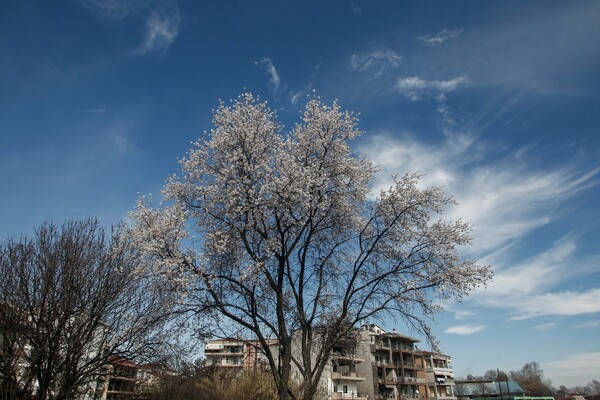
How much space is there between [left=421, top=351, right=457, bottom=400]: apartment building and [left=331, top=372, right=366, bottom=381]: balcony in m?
24.2

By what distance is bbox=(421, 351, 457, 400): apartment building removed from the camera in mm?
82750

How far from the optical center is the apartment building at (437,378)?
8275 cm

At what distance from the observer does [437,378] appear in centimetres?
8544

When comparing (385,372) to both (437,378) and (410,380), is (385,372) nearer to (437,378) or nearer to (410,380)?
(410,380)

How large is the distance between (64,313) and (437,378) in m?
85.0

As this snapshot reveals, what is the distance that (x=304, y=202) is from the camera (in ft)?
51.2

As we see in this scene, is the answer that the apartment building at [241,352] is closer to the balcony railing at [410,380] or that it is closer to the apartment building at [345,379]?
the apartment building at [345,379]

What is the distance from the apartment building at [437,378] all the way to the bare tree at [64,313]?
72673 millimetres

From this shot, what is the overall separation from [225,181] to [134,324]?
1013 cm

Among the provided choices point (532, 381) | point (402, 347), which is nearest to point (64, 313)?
point (402, 347)

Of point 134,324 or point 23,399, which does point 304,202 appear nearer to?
point 134,324

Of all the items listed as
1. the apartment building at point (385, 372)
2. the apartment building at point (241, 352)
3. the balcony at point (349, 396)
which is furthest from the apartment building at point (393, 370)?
the apartment building at point (241, 352)

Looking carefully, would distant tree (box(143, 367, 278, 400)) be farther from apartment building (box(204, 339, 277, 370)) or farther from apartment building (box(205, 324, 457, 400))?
apartment building (box(205, 324, 457, 400))

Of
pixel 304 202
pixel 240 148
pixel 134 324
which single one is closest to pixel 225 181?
pixel 240 148
